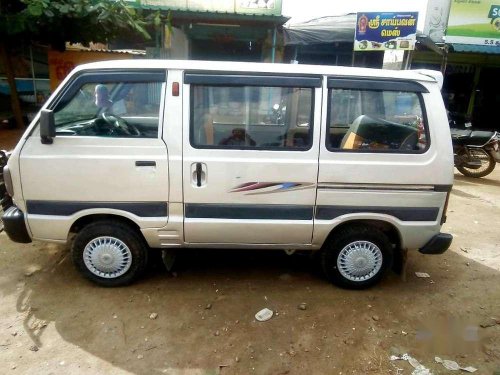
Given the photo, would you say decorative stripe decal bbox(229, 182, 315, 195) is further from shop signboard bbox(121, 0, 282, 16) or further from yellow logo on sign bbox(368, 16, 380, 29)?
shop signboard bbox(121, 0, 282, 16)

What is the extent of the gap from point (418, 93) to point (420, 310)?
5.93 ft

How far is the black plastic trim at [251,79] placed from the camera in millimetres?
2910

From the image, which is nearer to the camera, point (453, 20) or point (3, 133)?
point (3, 133)

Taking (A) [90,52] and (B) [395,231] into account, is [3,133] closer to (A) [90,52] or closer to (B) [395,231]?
(A) [90,52]

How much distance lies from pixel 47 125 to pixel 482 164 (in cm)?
810

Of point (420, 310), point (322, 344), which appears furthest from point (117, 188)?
point (420, 310)

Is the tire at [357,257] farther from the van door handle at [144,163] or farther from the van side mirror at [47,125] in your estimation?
the van side mirror at [47,125]

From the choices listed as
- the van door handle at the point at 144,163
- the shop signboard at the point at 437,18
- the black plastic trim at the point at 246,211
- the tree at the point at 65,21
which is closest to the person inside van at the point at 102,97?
the van door handle at the point at 144,163

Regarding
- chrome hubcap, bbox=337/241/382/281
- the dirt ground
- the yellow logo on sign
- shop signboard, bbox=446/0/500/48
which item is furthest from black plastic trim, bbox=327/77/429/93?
shop signboard, bbox=446/0/500/48

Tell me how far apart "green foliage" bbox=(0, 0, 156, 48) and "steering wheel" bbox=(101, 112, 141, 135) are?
4962 mm

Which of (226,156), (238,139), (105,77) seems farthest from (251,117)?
(105,77)

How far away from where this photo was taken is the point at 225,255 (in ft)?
12.9

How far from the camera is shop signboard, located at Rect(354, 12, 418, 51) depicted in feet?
22.8

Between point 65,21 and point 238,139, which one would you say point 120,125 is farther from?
point 65,21
